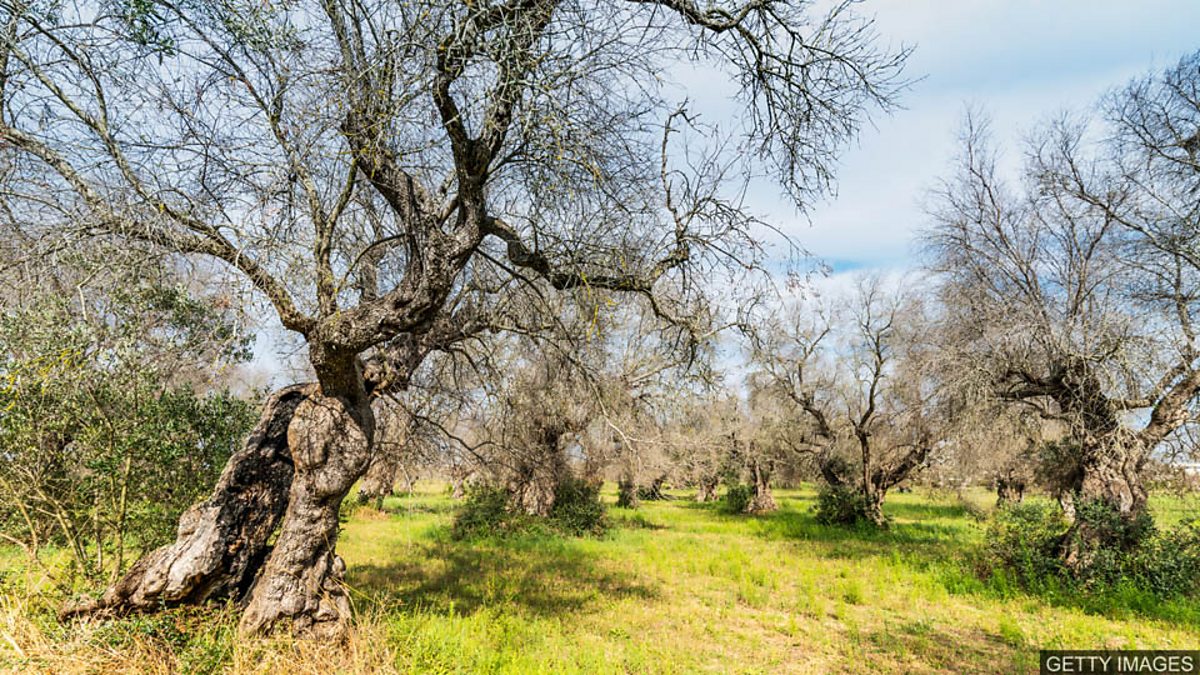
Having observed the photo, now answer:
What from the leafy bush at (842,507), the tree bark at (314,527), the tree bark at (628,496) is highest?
the tree bark at (314,527)

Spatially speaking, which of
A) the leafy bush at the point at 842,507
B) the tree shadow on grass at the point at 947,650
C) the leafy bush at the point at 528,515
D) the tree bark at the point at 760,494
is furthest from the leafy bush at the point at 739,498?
the tree shadow on grass at the point at 947,650

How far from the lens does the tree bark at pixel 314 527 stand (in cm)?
464

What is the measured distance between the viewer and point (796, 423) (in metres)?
21.8

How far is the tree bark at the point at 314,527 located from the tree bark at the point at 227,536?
0.65 feet

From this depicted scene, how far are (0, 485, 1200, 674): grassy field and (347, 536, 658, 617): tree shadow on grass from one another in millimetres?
53

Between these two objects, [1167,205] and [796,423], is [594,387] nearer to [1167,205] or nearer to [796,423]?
[1167,205]

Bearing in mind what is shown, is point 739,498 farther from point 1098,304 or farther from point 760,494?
point 1098,304

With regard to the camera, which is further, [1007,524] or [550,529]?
[550,529]

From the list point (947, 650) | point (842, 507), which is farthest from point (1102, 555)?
point (842, 507)

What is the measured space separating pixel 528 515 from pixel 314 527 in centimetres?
1210

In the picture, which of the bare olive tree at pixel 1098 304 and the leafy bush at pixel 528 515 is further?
the leafy bush at pixel 528 515

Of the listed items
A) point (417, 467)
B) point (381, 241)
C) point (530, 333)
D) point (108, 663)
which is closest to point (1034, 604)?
point (530, 333)

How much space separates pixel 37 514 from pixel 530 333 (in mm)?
5144

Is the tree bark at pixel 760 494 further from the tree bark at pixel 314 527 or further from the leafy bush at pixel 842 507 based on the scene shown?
the tree bark at pixel 314 527
